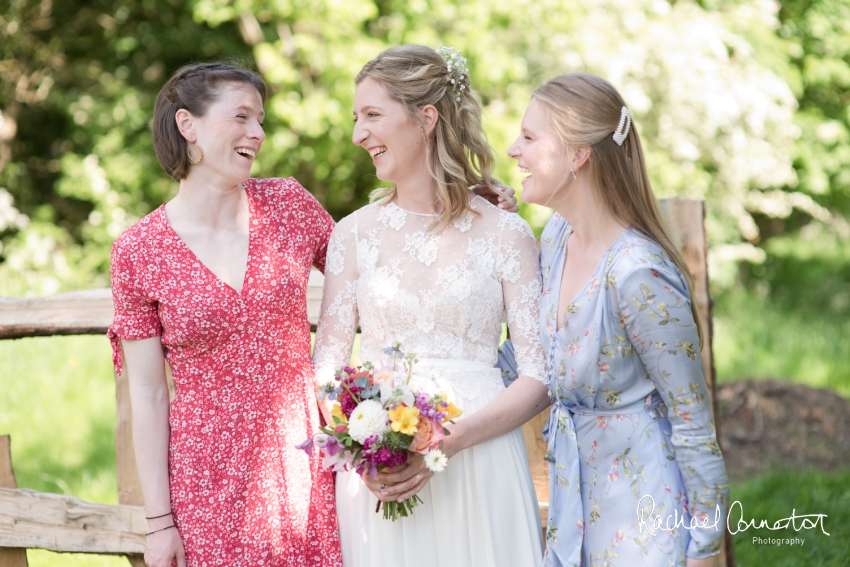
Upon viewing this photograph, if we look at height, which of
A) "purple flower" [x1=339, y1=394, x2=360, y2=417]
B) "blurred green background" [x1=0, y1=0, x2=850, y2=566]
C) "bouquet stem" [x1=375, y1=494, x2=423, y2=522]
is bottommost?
"bouquet stem" [x1=375, y1=494, x2=423, y2=522]

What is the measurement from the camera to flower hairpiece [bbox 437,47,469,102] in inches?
109

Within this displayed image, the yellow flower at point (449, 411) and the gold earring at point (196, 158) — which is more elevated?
the gold earring at point (196, 158)

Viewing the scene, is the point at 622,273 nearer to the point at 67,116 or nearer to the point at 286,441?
the point at 286,441

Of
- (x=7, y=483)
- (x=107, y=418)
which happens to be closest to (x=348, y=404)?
(x=7, y=483)

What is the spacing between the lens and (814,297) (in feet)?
36.5

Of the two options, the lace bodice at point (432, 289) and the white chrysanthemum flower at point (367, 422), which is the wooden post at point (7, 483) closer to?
the lace bodice at point (432, 289)

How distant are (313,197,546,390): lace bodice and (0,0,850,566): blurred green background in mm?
3006

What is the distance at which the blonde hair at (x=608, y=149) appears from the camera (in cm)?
245

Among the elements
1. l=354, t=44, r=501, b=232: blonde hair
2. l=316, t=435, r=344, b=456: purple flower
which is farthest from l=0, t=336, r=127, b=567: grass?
l=354, t=44, r=501, b=232: blonde hair

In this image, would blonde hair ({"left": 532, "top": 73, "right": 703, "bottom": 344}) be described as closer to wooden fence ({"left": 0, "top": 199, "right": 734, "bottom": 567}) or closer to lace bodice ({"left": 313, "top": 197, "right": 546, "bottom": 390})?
lace bodice ({"left": 313, "top": 197, "right": 546, "bottom": 390})

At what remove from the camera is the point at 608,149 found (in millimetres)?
2469

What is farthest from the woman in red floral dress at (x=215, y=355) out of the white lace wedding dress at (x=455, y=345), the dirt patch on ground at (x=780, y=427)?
the dirt patch on ground at (x=780, y=427)

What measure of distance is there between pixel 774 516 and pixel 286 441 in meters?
2.95

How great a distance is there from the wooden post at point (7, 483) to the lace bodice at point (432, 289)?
1790 mm
